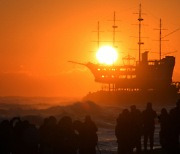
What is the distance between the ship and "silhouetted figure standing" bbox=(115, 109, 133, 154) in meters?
87.8

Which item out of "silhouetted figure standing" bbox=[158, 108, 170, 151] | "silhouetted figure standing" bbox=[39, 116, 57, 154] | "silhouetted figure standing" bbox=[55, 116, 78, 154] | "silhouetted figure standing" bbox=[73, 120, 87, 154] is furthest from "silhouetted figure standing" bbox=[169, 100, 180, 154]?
"silhouetted figure standing" bbox=[39, 116, 57, 154]

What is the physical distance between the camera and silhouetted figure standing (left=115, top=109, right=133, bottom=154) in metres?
13.3

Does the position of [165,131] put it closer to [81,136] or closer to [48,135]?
[81,136]

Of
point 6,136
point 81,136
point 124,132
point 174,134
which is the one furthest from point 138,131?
point 6,136

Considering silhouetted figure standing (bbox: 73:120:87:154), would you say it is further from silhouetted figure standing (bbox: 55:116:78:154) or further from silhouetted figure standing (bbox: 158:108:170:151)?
silhouetted figure standing (bbox: 158:108:170:151)

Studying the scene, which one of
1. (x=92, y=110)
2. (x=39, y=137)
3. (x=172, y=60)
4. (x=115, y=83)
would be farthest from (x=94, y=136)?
(x=115, y=83)

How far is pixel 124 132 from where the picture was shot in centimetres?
1339

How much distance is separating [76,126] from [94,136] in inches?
20.2

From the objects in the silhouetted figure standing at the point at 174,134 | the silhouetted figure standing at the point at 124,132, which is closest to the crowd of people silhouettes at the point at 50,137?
the silhouetted figure standing at the point at 124,132

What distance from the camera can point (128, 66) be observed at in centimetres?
10800

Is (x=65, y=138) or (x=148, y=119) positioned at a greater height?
(x=148, y=119)

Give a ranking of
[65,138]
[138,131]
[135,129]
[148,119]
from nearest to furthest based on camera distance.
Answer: [65,138], [135,129], [138,131], [148,119]

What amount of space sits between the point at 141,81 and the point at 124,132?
92153mm

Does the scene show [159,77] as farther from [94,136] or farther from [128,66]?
[94,136]
